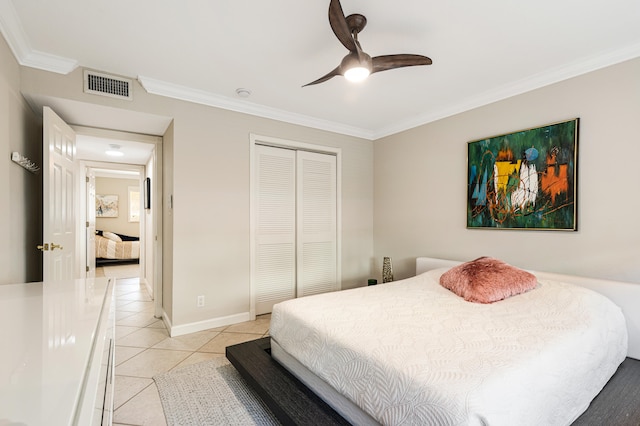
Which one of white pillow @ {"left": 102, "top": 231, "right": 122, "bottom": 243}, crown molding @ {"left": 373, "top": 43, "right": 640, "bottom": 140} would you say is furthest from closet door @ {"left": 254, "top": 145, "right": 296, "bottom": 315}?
white pillow @ {"left": 102, "top": 231, "right": 122, "bottom": 243}

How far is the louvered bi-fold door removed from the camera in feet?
11.7

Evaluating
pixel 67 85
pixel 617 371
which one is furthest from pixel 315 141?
pixel 617 371

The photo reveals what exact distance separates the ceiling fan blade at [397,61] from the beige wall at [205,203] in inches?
71.4

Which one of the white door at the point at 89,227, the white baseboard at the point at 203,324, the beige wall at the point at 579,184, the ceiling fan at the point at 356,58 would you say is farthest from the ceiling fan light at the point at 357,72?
the white door at the point at 89,227

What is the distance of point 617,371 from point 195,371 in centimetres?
284

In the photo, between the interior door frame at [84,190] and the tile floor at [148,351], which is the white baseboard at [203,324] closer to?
the tile floor at [148,351]

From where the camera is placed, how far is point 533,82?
2.68 metres

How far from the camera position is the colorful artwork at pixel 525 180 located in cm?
250

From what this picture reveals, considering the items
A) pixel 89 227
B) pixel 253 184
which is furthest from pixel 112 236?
pixel 253 184

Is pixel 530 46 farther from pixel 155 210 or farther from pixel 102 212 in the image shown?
pixel 102 212

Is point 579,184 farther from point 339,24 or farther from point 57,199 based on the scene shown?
point 57,199

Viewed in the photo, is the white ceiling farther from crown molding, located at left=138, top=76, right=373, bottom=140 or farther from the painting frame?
the painting frame

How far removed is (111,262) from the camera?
7.37 meters

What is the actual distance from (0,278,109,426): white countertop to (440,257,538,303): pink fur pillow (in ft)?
7.43
